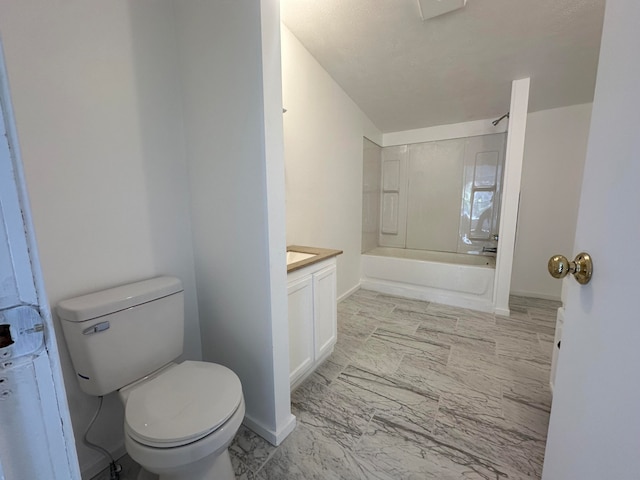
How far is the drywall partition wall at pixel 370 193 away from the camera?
3480mm

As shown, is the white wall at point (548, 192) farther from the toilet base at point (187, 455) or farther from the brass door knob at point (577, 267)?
the toilet base at point (187, 455)

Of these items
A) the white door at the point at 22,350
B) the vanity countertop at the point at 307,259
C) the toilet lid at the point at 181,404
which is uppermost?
the white door at the point at 22,350

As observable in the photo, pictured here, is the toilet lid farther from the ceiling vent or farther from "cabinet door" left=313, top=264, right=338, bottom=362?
the ceiling vent

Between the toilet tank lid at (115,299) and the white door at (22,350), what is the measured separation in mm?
846

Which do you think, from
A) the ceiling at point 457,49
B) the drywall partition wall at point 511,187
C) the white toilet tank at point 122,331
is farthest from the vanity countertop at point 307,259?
the drywall partition wall at point 511,187

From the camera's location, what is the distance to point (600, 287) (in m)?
0.57

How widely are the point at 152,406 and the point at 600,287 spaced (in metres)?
1.39

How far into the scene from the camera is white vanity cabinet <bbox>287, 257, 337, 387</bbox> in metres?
1.56

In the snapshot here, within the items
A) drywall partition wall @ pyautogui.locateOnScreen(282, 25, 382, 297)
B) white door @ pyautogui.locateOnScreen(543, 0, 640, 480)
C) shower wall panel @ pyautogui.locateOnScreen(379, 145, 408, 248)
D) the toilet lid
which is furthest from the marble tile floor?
shower wall panel @ pyautogui.locateOnScreen(379, 145, 408, 248)

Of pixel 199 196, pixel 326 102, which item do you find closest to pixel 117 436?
pixel 199 196

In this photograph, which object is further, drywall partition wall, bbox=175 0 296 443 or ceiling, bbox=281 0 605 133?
ceiling, bbox=281 0 605 133

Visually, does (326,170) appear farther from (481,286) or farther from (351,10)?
(481,286)

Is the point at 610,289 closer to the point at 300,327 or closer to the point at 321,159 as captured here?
the point at 300,327

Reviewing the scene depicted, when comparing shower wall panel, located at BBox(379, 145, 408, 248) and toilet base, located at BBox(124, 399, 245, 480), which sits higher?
shower wall panel, located at BBox(379, 145, 408, 248)
